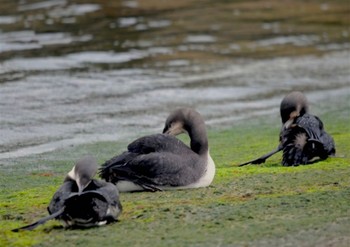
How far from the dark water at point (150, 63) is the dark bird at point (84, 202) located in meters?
4.86

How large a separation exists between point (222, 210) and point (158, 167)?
1111 millimetres

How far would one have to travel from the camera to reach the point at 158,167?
8930 millimetres

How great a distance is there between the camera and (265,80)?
19.4m

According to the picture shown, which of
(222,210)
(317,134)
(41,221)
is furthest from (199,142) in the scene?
(41,221)

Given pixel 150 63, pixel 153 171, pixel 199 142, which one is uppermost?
pixel 199 142

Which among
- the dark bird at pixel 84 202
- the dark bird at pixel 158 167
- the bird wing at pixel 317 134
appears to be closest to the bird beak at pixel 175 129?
the dark bird at pixel 158 167

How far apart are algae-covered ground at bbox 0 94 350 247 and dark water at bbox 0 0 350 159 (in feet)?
10.8

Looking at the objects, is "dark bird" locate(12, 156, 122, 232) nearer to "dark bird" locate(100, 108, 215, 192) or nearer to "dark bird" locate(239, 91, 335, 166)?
"dark bird" locate(100, 108, 215, 192)

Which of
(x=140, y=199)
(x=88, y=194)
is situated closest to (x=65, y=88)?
(x=140, y=199)

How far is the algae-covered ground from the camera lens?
7137mm

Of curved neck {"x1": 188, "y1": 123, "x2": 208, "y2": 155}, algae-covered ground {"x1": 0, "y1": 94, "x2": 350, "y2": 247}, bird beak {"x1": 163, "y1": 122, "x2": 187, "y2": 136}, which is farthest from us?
bird beak {"x1": 163, "y1": 122, "x2": 187, "y2": 136}

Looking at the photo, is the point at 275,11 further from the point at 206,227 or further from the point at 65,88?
the point at 206,227

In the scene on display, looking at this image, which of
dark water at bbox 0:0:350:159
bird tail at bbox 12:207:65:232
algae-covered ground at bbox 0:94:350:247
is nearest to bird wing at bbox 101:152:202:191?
algae-covered ground at bbox 0:94:350:247

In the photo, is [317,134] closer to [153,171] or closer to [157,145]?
[157,145]
